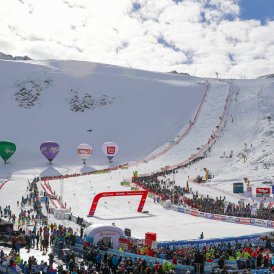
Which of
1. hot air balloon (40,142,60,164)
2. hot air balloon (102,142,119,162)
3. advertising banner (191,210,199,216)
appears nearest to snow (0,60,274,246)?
advertising banner (191,210,199,216)

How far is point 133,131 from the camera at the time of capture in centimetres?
9000

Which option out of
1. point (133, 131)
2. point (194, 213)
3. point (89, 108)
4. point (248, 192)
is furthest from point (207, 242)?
point (89, 108)

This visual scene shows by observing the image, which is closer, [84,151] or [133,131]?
[84,151]

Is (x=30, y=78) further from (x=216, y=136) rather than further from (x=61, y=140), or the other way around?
(x=216, y=136)

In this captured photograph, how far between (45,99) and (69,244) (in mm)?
82856

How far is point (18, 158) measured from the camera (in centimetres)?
7819

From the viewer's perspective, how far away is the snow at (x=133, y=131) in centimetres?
4059

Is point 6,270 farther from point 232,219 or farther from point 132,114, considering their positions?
point 132,114

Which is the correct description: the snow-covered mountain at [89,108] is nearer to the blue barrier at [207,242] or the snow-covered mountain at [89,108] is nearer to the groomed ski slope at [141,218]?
the groomed ski slope at [141,218]

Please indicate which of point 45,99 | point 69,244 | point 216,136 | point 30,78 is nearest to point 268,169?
point 216,136

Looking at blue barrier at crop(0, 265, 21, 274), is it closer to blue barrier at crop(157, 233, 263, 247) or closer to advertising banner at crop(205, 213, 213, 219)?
blue barrier at crop(157, 233, 263, 247)

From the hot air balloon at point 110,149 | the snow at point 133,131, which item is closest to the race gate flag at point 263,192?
the snow at point 133,131

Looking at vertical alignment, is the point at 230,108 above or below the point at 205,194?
above

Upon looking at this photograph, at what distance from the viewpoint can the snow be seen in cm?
4059
